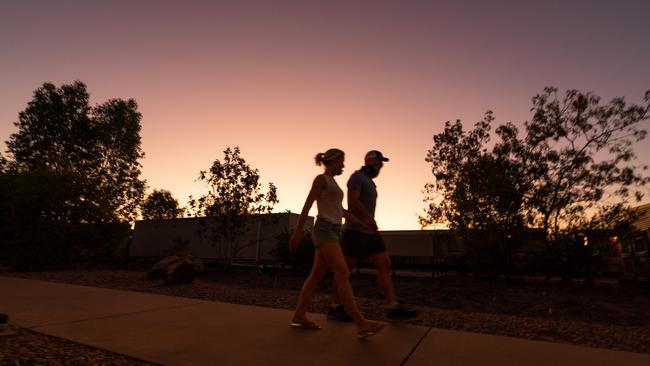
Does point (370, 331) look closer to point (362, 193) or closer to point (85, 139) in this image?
point (362, 193)

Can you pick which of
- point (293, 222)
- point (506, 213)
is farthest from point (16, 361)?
point (293, 222)

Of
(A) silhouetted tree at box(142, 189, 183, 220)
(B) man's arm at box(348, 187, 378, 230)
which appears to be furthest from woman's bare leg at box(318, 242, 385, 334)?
(A) silhouetted tree at box(142, 189, 183, 220)

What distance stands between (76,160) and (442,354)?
24.9 metres

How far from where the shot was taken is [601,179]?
1092 centimetres

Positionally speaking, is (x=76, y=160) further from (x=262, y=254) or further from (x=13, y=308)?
(x=13, y=308)

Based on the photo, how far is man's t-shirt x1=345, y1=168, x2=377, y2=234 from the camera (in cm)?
398

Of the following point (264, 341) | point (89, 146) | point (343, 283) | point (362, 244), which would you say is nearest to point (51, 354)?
point (264, 341)

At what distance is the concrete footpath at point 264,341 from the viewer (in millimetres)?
2602

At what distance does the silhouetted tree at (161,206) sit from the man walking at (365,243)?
127 ft

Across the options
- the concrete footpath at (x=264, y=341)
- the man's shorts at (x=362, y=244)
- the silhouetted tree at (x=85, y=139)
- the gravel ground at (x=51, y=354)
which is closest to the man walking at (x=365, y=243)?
the man's shorts at (x=362, y=244)

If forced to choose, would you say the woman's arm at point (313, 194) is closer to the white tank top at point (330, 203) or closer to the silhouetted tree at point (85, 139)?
the white tank top at point (330, 203)

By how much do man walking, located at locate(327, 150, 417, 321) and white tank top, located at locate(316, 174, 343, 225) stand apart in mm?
413

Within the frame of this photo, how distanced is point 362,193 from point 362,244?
545 millimetres

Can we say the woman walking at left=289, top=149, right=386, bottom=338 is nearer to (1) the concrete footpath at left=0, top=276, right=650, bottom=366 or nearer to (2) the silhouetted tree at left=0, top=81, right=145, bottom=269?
(1) the concrete footpath at left=0, top=276, right=650, bottom=366
